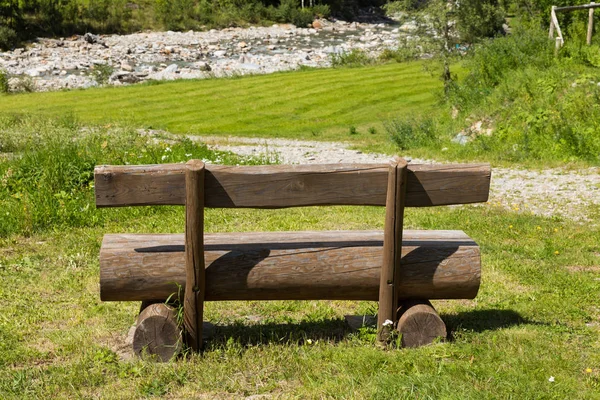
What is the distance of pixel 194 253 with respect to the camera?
4.43 m

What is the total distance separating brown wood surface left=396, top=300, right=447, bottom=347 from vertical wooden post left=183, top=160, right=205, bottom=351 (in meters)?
1.37

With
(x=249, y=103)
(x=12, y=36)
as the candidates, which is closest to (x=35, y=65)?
(x=12, y=36)

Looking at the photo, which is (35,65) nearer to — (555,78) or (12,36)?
(12,36)

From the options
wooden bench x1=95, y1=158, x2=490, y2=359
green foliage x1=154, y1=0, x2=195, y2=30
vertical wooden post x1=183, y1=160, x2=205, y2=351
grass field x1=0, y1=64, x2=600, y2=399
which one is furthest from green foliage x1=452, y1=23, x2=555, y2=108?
green foliage x1=154, y1=0, x2=195, y2=30

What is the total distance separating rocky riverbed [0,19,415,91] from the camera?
33.1 m

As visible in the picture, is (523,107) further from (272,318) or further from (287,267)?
(287,267)

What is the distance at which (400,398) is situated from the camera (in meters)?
3.78

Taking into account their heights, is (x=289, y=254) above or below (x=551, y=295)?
above

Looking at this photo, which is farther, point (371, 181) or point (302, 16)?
point (302, 16)

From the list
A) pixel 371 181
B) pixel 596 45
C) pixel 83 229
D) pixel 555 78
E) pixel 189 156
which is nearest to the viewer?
pixel 371 181

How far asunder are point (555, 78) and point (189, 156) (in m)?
8.46

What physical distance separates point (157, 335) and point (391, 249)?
1.62 meters

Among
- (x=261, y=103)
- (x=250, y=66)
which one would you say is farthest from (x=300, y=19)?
(x=261, y=103)

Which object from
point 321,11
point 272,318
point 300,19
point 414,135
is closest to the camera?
point 272,318
